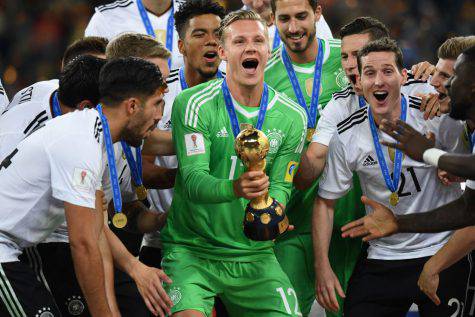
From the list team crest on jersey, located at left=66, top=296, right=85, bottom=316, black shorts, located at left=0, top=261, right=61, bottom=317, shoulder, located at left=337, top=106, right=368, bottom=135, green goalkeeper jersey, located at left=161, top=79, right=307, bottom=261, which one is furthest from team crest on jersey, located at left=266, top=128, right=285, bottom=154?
black shorts, located at left=0, top=261, right=61, bottom=317

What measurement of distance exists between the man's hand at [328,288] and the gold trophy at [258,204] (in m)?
0.81

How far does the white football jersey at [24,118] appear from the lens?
5.50m

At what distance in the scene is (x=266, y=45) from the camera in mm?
5559

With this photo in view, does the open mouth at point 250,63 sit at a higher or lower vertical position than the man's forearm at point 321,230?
higher

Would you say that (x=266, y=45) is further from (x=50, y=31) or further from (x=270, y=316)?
(x=50, y=31)

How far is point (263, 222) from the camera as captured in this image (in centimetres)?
489

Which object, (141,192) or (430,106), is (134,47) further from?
(430,106)

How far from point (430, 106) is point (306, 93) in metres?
0.98

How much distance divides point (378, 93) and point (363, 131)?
0.27 metres

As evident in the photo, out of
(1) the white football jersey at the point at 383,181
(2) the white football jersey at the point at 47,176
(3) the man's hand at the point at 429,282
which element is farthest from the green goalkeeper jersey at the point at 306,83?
(2) the white football jersey at the point at 47,176

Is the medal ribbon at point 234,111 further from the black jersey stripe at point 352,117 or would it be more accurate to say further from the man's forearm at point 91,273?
the man's forearm at point 91,273

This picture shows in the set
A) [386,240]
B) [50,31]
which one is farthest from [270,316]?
[50,31]

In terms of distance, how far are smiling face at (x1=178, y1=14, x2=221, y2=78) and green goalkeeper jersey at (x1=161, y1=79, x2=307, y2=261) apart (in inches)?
36.7

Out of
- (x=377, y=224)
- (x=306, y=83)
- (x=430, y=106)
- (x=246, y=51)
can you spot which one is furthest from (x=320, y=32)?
(x=377, y=224)
